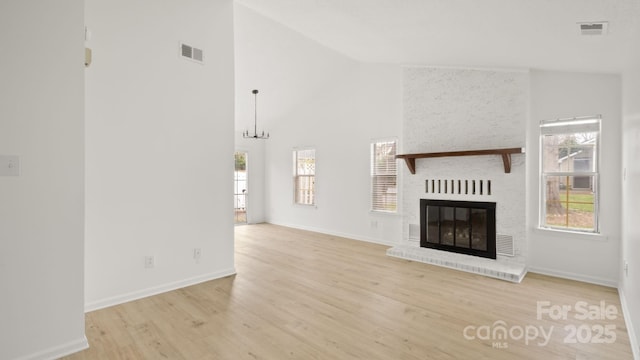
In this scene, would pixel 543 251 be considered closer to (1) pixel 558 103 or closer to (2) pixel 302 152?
(1) pixel 558 103

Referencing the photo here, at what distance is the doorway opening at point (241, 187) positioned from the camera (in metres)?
8.66

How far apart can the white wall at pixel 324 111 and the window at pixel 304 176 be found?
0.17 metres

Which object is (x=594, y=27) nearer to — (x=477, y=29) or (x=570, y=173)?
(x=477, y=29)

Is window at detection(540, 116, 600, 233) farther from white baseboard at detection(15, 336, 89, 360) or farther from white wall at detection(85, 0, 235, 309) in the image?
white baseboard at detection(15, 336, 89, 360)

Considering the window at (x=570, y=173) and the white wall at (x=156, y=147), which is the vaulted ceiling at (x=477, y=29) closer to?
the window at (x=570, y=173)

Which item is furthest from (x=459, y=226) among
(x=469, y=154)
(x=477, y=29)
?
(x=477, y=29)

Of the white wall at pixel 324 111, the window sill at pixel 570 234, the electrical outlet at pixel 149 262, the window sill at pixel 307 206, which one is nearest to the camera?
the electrical outlet at pixel 149 262

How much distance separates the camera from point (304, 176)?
25.8ft

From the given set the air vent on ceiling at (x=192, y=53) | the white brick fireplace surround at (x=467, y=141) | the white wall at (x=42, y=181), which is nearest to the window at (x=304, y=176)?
the white brick fireplace surround at (x=467, y=141)

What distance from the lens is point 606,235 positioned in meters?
3.79

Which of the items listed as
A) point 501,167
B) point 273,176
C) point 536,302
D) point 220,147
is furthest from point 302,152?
point 536,302

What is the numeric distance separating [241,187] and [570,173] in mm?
7029

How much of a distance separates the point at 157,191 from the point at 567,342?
4.01 m

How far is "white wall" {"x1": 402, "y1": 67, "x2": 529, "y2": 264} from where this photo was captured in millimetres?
4387
